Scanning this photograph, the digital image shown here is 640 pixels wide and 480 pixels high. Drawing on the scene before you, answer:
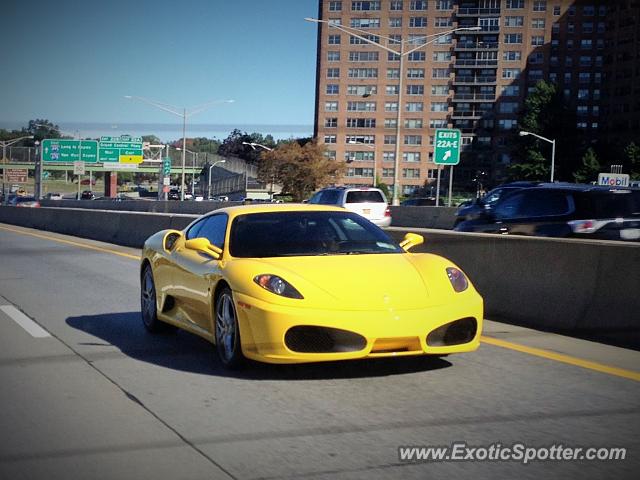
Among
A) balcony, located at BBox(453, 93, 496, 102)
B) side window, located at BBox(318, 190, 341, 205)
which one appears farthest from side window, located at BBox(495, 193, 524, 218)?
balcony, located at BBox(453, 93, 496, 102)

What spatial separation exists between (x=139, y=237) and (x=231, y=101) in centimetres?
A: 3324

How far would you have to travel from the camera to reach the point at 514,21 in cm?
11500

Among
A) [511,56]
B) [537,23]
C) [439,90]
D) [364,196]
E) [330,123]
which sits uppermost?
[537,23]

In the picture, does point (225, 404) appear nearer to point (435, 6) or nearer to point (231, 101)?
point (231, 101)

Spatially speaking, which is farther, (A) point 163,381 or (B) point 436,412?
(A) point 163,381

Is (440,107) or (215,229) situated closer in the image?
(215,229)

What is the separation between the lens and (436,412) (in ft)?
18.9

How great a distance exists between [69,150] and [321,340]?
77808 millimetres

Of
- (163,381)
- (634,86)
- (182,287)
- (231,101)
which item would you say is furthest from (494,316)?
(634,86)

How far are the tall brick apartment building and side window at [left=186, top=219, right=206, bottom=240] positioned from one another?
106 meters

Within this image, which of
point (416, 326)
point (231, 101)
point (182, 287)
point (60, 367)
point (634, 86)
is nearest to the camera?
Answer: point (416, 326)

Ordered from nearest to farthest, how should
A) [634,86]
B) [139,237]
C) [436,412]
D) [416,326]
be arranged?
[436,412], [416,326], [139,237], [634,86]

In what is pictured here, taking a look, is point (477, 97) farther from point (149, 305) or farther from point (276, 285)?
point (276, 285)

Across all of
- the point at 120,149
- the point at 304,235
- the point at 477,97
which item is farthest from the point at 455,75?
the point at 304,235
